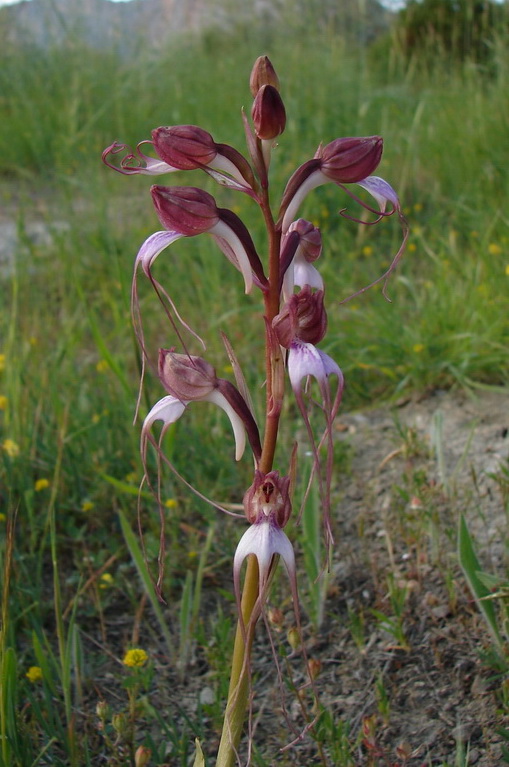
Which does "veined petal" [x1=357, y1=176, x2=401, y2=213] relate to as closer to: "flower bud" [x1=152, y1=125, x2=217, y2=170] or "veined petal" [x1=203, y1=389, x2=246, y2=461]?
"flower bud" [x1=152, y1=125, x2=217, y2=170]

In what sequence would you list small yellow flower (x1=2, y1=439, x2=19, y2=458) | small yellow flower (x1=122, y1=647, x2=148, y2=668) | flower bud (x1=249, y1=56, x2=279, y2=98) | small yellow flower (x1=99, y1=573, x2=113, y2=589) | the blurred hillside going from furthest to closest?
the blurred hillside < small yellow flower (x1=2, y1=439, x2=19, y2=458) < small yellow flower (x1=99, y1=573, x2=113, y2=589) < small yellow flower (x1=122, y1=647, x2=148, y2=668) < flower bud (x1=249, y1=56, x2=279, y2=98)

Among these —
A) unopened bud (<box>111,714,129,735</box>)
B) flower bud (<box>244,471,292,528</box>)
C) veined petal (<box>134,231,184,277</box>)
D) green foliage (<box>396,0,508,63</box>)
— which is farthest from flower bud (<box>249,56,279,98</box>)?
green foliage (<box>396,0,508,63</box>)

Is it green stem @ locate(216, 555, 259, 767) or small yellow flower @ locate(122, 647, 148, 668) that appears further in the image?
small yellow flower @ locate(122, 647, 148, 668)

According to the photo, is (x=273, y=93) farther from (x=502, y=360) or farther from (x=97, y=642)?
(x=502, y=360)

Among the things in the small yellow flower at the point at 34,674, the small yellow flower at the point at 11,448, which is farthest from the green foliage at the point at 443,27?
the small yellow flower at the point at 34,674

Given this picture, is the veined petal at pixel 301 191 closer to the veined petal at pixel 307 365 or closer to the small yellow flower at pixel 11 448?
the veined petal at pixel 307 365

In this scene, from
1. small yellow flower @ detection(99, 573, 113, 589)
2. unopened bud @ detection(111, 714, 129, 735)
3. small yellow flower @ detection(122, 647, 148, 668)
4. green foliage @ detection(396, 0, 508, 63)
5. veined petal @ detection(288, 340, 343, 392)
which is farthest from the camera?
green foliage @ detection(396, 0, 508, 63)

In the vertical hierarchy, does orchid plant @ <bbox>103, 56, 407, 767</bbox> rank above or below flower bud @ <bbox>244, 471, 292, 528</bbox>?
above

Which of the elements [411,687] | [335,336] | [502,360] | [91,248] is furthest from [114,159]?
[411,687]
